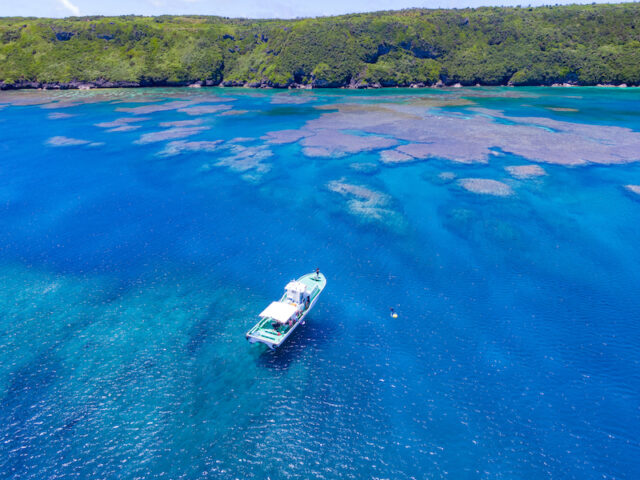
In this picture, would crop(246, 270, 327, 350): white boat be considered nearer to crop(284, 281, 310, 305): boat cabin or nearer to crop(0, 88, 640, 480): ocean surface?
crop(284, 281, 310, 305): boat cabin

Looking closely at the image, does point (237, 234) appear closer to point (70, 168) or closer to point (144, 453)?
point (144, 453)

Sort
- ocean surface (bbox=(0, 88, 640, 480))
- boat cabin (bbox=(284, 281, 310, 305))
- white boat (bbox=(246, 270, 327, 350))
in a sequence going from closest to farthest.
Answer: ocean surface (bbox=(0, 88, 640, 480)), white boat (bbox=(246, 270, 327, 350)), boat cabin (bbox=(284, 281, 310, 305))

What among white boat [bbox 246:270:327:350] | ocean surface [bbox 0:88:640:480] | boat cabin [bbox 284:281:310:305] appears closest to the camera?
ocean surface [bbox 0:88:640:480]

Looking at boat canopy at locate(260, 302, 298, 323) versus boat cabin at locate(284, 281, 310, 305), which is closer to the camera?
boat canopy at locate(260, 302, 298, 323)

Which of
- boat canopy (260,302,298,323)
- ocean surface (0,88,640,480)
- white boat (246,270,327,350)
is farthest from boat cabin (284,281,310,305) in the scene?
ocean surface (0,88,640,480)

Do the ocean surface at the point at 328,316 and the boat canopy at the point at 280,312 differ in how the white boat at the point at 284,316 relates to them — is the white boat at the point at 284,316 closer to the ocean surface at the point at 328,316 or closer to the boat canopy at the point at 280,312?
the boat canopy at the point at 280,312

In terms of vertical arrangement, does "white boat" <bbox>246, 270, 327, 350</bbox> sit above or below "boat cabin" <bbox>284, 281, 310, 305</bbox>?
below

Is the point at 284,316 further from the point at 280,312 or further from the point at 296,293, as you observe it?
the point at 296,293

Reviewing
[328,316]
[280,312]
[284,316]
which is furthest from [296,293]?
[328,316]
